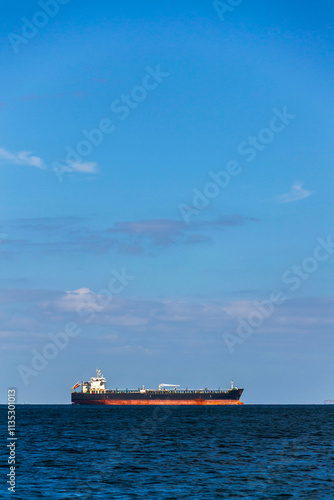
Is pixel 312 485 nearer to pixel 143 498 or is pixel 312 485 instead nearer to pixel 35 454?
pixel 143 498

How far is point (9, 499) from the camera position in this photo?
45562 mm

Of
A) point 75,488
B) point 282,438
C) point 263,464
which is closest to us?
point 75,488

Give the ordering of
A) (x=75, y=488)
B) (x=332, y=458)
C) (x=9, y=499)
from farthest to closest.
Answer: (x=332, y=458) < (x=75, y=488) < (x=9, y=499)

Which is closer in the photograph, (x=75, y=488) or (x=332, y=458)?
(x=75, y=488)

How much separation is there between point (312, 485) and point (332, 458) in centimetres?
2003

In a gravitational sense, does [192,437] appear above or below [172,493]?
above

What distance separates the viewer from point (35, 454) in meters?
73.4

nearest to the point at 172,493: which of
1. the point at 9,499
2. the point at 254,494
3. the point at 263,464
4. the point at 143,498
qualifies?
the point at 143,498

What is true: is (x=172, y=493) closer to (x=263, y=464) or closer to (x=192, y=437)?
(x=263, y=464)

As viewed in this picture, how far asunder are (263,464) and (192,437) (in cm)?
3799

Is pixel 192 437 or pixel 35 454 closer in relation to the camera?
pixel 35 454

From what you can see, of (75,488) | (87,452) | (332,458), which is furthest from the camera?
(87,452)

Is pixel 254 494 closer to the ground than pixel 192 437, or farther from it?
closer to the ground

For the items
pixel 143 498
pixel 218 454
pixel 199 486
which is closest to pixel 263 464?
pixel 218 454
